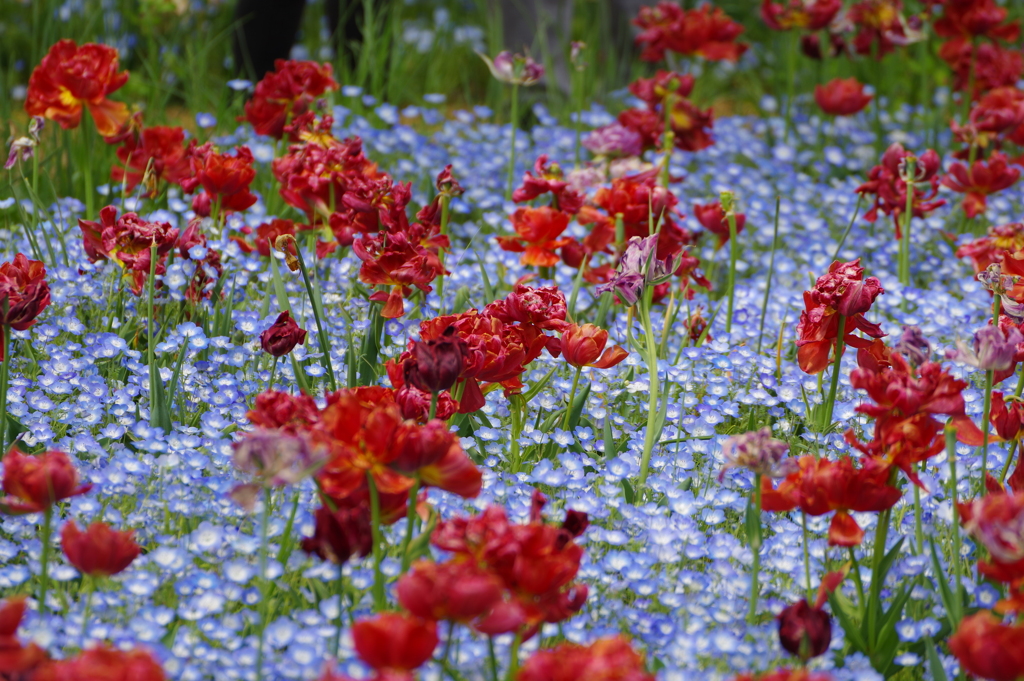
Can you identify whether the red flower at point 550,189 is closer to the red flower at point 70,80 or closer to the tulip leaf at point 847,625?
the red flower at point 70,80

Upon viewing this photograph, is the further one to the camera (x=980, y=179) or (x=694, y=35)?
(x=694, y=35)

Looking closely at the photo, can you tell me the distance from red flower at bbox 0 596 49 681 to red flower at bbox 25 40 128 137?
199 centimetres

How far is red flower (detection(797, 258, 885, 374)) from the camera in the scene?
6.59 ft

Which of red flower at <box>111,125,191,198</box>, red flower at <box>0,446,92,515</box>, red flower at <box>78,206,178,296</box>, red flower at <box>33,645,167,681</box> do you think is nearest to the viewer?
red flower at <box>33,645,167,681</box>

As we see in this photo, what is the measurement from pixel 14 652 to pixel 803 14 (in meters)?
4.13

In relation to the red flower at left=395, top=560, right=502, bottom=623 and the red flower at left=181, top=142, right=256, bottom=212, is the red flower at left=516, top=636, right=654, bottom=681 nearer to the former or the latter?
the red flower at left=395, top=560, right=502, bottom=623

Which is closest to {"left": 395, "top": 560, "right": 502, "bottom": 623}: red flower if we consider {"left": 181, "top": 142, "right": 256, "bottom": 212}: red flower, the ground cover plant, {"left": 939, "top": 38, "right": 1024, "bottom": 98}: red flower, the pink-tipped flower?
the ground cover plant

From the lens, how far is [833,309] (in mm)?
2082

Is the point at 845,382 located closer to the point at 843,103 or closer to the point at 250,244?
the point at 250,244

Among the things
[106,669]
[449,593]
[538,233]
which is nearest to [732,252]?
[538,233]

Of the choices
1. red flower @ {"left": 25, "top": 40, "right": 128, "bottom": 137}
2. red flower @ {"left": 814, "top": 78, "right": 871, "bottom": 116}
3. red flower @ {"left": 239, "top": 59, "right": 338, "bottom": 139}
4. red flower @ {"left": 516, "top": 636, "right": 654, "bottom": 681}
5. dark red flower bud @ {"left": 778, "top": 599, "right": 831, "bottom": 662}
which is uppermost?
red flower @ {"left": 814, "top": 78, "right": 871, "bottom": 116}

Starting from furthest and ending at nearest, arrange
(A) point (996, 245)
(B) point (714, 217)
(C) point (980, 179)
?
1. (C) point (980, 179)
2. (A) point (996, 245)
3. (B) point (714, 217)

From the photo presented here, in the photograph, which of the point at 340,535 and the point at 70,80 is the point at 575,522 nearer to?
the point at 340,535

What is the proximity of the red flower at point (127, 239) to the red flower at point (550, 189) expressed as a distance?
986 millimetres
